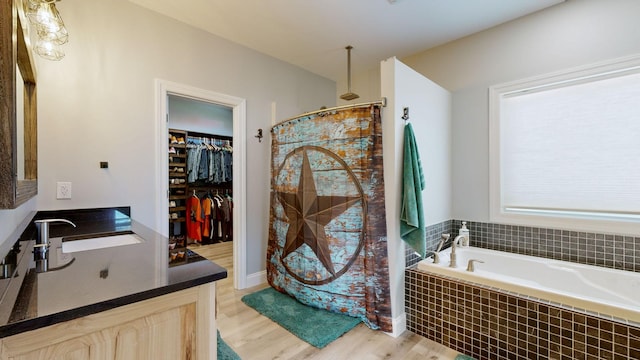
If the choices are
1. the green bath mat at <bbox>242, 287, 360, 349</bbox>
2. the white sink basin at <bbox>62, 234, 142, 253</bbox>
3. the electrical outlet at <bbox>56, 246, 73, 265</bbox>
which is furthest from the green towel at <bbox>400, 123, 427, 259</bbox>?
the electrical outlet at <bbox>56, 246, 73, 265</bbox>

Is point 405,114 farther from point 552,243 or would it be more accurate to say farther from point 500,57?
point 552,243

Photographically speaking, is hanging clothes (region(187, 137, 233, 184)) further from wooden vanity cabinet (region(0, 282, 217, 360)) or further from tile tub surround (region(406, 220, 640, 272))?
wooden vanity cabinet (region(0, 282, 217, 360))

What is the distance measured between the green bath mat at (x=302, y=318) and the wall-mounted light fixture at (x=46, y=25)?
7.88 feet

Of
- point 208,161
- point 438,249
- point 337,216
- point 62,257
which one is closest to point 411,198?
point 337,216

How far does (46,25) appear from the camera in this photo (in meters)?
1.52

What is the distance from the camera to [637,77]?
1998mm

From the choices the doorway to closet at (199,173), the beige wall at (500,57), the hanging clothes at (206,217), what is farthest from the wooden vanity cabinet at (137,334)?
Answer: the hanging clothes at (206,217)

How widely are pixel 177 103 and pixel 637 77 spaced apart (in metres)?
5.67

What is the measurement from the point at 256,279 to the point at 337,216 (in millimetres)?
1413

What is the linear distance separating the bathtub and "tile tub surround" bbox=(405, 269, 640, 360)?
2.6 inches

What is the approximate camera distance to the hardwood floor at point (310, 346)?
1828mm

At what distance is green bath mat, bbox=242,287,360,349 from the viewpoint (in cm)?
203

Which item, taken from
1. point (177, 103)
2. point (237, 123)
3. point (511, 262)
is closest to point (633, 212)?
point (511, 262)

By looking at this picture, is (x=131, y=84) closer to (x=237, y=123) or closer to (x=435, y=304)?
(x=237, y=123)
